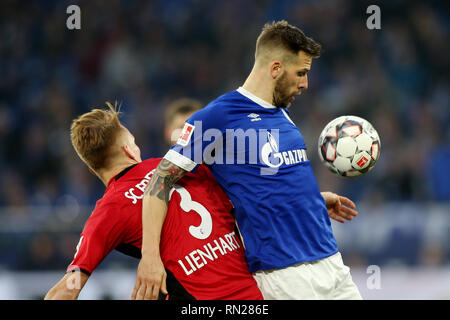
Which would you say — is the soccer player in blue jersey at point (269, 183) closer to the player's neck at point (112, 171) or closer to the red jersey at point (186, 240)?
the red jersey at point (186, 240)

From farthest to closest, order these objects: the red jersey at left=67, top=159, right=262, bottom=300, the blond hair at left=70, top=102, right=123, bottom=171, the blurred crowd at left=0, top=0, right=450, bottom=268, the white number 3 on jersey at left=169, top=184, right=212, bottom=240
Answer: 1. the blurred crowd at left=0, top=0, right=450, bottom=268
2. the blond hair at left=70, top=102, right=123, bottom=171
3. the white number 3 on jersey at left=169, top=184, right=212, bottom=240
4. the red jersey at left=67, top=159, right=262, bottom=300

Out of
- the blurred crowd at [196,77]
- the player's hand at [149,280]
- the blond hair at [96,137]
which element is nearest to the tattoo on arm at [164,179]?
the player's hand at [149,280]

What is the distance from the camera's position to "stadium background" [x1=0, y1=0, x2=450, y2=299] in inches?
275

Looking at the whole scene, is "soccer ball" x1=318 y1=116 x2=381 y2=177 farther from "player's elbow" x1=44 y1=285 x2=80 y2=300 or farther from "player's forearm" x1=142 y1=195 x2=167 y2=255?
"player's elbow" x1=44 y1=285 x2=80 y2=300

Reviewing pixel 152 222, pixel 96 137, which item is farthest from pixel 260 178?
pixel 96 137

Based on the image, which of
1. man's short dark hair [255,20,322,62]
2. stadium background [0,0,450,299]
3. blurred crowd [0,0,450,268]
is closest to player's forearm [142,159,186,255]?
man's short dark hair [255,20,322,62]

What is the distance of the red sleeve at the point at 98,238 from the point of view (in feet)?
10.1

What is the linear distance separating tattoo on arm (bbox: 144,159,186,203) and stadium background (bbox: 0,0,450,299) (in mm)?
3735

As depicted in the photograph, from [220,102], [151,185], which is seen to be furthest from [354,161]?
[151,185]

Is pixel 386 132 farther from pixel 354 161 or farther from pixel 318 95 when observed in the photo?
pixel 354 161

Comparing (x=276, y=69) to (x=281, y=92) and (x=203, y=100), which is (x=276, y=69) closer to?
(x=281, y=92)

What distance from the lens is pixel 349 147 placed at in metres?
3.59

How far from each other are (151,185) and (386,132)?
590cm

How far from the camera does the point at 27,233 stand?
23.4 ft
